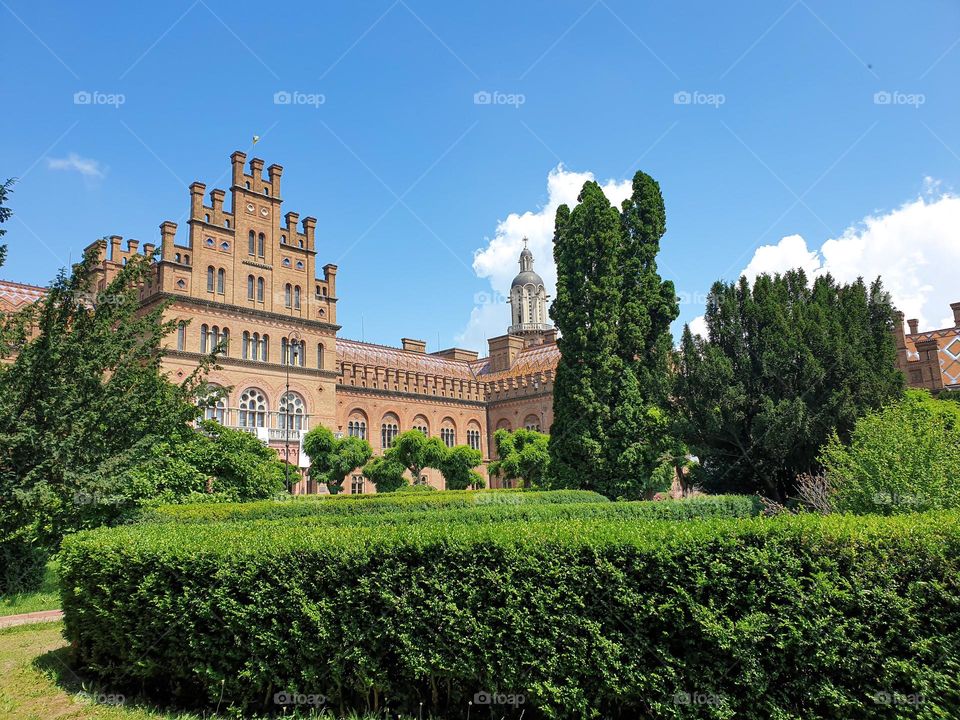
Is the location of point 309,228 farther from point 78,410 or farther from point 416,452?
point 78,410

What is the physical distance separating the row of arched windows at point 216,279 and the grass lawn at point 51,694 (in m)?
30.6

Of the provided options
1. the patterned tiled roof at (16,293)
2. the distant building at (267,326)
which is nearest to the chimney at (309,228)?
the distant building at (267,326)

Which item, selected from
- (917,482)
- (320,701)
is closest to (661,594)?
(320,701)

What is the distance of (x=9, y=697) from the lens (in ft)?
21.1

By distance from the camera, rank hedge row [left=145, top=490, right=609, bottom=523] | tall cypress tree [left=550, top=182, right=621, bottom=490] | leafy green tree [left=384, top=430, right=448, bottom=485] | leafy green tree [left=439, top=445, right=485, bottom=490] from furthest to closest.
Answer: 1. leafy green tree [left=439, top=445, right=485, bottom=490]
2. leafy green tree [left=384, top=430, right=448, bottom=485]
3. tall cypress tree [left=550, top=182, right=621, bottom=490]
4. hedge row [left=145, top=490, right=609, bottom=523]

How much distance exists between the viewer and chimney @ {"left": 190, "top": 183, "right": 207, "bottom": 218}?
119ft

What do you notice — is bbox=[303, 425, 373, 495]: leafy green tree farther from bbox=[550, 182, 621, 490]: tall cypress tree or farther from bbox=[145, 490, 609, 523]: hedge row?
bbox=[145, 490, 609, 523]: hedge row

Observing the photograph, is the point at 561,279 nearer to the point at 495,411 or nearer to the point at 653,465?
the point at 653,465

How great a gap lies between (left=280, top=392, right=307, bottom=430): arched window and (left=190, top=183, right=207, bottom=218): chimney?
11.5 meters

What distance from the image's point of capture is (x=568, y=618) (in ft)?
17.3

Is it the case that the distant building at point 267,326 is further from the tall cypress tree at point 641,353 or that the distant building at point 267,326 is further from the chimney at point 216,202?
the tall cypress tree at point 641,353

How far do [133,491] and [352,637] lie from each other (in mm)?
10523
